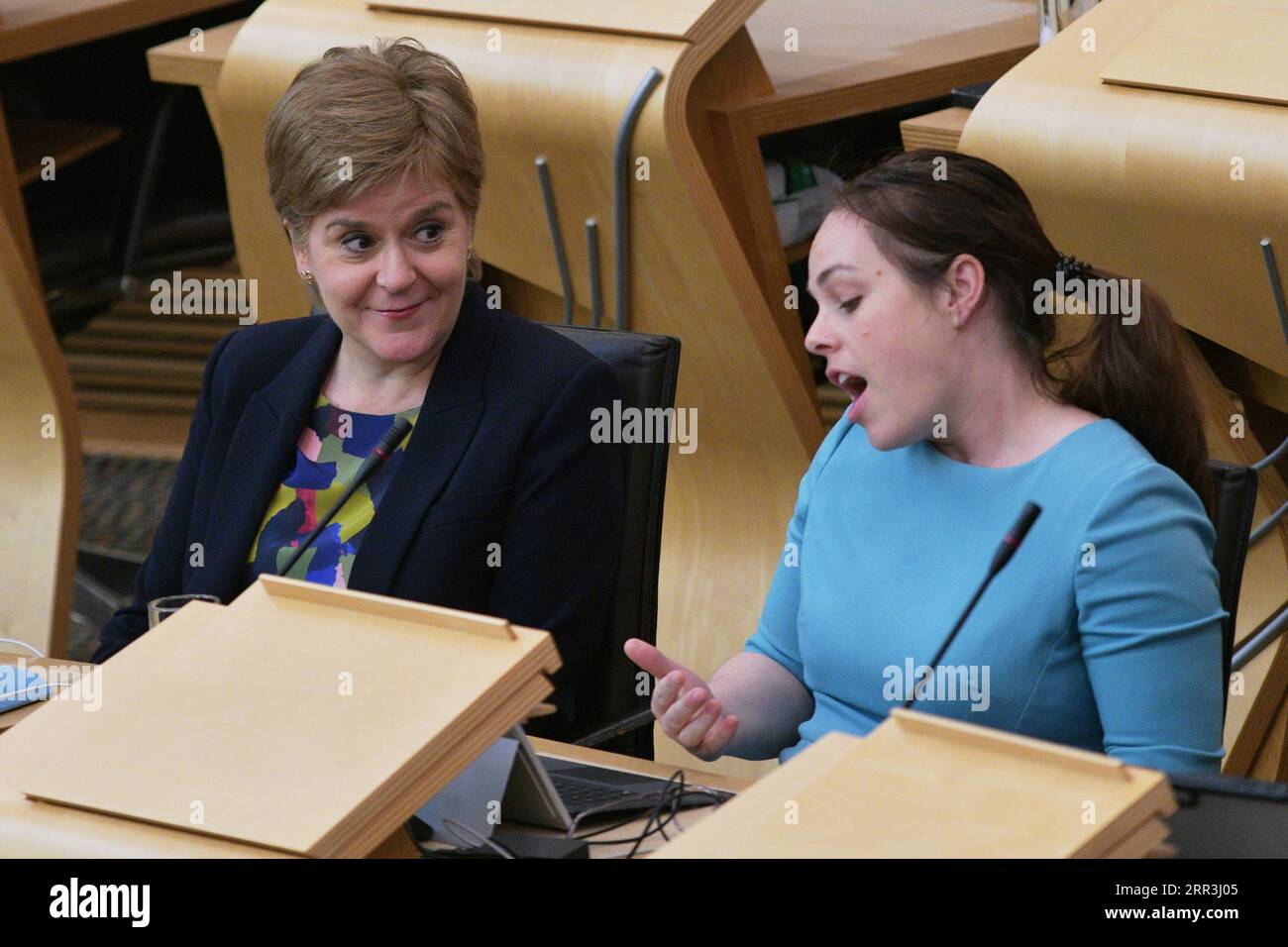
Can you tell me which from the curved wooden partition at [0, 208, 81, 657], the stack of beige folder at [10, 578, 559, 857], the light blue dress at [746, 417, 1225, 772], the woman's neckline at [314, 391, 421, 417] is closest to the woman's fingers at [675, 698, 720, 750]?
the light blue dress at [746, 417, 1225, 772]

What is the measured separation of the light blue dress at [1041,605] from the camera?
1.49m

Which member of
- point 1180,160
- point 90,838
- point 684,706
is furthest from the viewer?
point 1180,160

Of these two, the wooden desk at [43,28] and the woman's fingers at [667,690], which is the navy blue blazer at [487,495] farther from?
the wooden desk at [43,28]

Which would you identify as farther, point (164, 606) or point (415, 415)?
point (415, 415)

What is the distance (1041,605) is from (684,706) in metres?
0.30

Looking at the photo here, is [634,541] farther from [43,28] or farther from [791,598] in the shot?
[43,28]

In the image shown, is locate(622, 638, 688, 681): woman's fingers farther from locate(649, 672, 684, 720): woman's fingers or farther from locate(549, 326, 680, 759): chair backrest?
locate(549, 326, 680, 759): chair backrest

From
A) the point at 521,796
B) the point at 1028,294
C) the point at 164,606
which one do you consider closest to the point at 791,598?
the point at 1028,294

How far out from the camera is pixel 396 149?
6.22 ft

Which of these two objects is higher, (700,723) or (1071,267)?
(1071,267)

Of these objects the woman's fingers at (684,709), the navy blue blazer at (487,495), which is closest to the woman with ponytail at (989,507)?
the woman's fingers at (684,709)

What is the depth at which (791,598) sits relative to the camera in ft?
5.94

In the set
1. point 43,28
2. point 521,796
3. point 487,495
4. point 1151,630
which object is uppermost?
point 43,28

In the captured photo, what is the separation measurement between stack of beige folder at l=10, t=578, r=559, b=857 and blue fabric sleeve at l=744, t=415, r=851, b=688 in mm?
558
